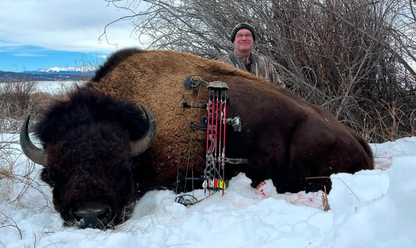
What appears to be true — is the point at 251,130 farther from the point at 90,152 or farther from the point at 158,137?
the point at 90,152

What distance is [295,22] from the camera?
24.5 feet

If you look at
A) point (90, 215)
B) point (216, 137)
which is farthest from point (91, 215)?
point (216, 137)

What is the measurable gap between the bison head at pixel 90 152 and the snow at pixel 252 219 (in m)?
0.18

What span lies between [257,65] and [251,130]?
2889mm

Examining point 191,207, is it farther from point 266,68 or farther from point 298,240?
point 266,68

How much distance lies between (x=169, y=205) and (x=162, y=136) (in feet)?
2.86

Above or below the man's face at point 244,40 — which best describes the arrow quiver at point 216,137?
below

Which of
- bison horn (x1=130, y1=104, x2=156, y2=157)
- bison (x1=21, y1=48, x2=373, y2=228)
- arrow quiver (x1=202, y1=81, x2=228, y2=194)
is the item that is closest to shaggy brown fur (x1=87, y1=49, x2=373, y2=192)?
bison (x1=21, y1=48, x2=373, y2=228)

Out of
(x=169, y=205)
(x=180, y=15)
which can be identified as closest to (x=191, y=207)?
(x=169, y=205)

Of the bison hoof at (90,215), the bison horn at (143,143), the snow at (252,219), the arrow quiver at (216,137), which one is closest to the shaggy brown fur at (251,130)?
the arrow quiver at (216,137)

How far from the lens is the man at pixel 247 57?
6516 mm

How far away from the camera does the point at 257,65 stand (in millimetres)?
6688

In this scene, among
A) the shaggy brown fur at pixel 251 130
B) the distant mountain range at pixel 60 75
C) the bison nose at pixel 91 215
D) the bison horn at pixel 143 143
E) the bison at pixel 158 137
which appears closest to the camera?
the bison nose at pixel 91 215

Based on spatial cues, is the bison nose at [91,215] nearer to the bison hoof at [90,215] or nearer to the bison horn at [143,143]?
the bison hoof at [90,215]
